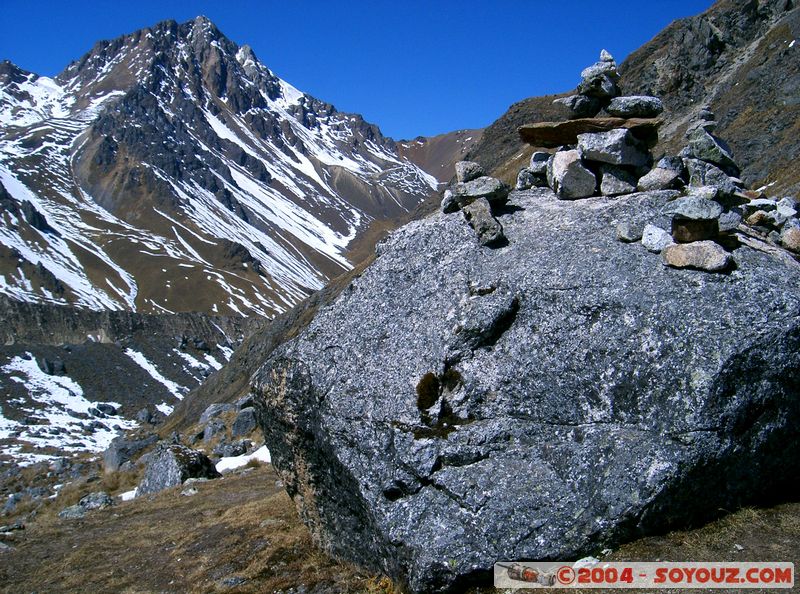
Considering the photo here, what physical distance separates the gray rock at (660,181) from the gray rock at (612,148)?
495 mm

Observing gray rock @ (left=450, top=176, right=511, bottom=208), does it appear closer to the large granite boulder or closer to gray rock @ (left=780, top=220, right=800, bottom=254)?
the large granite boulder

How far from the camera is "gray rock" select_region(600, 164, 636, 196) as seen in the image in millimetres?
12562

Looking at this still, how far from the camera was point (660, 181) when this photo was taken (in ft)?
40.8

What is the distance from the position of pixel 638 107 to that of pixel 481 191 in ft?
12.6

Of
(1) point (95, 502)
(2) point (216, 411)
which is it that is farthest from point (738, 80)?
(1) point (95, 502)

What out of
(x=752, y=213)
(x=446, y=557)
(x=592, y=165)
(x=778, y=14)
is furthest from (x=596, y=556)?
(x=778, y=14)

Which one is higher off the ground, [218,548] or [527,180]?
[527,180]

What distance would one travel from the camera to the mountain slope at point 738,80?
54263 millimetres

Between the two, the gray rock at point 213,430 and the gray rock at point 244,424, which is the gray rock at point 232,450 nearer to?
the gray rock at point 244,424

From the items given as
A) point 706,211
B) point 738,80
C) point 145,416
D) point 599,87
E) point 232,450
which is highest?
point 738,80

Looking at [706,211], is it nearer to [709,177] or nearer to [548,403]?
[709,177]

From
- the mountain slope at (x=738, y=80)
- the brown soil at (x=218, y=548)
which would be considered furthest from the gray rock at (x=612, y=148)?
the mountain slope at (x=738, y=80)

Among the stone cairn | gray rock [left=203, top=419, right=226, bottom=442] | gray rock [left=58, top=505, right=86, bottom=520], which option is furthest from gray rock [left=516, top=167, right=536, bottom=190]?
gray rock [left=203, top=419, right=226, bottom=442]

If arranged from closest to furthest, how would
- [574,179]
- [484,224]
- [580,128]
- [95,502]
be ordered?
[484,224], [574,179], [580,128], [95,502]
